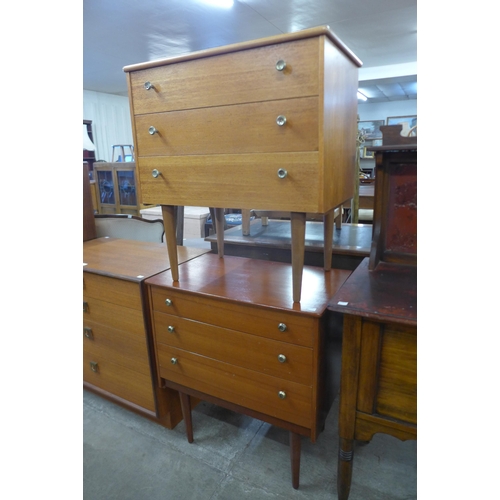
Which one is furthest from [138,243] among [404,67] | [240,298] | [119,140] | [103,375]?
[119,140]

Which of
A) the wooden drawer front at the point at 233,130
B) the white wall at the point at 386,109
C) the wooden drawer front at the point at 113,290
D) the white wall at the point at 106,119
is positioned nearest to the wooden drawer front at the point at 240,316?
the wooden drawer front at the point at 113,290

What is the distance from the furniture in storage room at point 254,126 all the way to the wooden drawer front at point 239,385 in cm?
32

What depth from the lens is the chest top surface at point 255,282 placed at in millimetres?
1183

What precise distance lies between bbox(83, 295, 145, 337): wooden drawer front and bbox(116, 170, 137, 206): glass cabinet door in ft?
7.87

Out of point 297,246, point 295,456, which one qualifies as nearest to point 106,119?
point 297,246

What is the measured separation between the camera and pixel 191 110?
1123 millimetres

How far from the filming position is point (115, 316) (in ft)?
5.18

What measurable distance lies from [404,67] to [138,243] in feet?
16.9

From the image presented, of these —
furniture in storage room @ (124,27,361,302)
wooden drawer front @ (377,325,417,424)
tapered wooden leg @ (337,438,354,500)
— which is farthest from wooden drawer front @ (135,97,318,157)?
tapered wooden leg @ (337,438,354,500)

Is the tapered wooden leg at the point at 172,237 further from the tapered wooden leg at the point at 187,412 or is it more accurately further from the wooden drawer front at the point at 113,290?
the tapered wooden leg at the point at 187,412

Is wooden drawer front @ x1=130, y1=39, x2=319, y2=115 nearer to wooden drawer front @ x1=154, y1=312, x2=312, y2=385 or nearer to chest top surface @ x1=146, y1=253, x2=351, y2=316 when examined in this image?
chest top surface @ x1=146, y1=253, x2=351, y2=316

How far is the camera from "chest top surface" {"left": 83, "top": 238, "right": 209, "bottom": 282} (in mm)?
1545

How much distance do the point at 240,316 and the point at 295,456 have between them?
57cm
